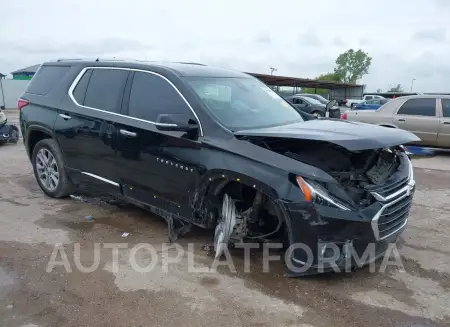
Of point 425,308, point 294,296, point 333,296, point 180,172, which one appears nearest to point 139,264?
point 180,172

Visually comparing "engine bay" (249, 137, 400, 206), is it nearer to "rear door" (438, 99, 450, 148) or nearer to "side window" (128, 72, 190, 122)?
"side window" (128, 72, 190, 122)

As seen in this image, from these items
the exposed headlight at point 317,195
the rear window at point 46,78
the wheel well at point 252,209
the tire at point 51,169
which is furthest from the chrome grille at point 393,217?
the rear window at point 46,78

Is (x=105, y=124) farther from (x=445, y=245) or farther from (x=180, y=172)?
(x=445, y=245)

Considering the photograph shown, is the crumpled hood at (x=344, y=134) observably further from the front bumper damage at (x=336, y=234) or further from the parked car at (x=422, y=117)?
the parked car at (x=422, y=117)

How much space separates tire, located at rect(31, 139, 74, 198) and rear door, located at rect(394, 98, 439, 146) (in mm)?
7977

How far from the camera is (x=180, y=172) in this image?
12.7ft

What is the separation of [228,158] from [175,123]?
0.58 meters

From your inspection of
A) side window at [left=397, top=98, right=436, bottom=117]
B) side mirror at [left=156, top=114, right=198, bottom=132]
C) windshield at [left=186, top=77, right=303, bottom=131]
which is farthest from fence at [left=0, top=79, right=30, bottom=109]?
side mirror at [left=156, top=114, right=198, bottom=132]

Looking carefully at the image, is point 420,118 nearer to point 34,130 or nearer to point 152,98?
point 152,98

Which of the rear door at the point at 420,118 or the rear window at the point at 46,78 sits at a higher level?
the rear window at the point at 46,78

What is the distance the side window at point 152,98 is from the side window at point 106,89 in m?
0.21

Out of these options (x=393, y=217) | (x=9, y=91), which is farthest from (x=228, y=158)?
(x=9, y=91)

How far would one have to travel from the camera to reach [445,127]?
32.1ft

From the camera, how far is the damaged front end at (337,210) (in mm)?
3158
